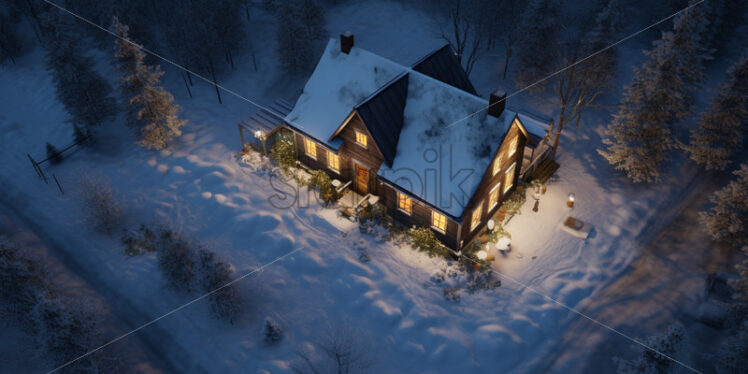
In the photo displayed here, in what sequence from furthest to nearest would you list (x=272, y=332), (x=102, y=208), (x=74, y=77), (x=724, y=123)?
(x=74, y=77)
(x=724, y=123)
(x=102, y=208)
(x=272, y=332)

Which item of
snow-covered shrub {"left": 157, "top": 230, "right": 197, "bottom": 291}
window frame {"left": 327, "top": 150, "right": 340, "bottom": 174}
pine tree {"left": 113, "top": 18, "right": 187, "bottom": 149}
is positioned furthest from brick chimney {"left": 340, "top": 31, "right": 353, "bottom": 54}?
snow-covered shrub {"left": 157, "top": 230, "right": 197, "bottom": 291}

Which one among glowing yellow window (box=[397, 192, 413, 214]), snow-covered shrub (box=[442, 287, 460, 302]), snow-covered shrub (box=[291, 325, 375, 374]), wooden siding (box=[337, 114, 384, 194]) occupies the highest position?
wooden siding (box=[337, 114, 384, 194])

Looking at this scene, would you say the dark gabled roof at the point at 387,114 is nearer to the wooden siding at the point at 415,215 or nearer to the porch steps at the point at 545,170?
the wooden siding at the point at 415,215

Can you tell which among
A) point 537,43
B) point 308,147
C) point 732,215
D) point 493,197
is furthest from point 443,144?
point 537,43

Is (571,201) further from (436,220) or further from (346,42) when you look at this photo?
(346,42)

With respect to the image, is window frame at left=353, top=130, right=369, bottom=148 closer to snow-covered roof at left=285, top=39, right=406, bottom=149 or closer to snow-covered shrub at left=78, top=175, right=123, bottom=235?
snow-covered roof at left=285, top=39, right=406, bottom=149
